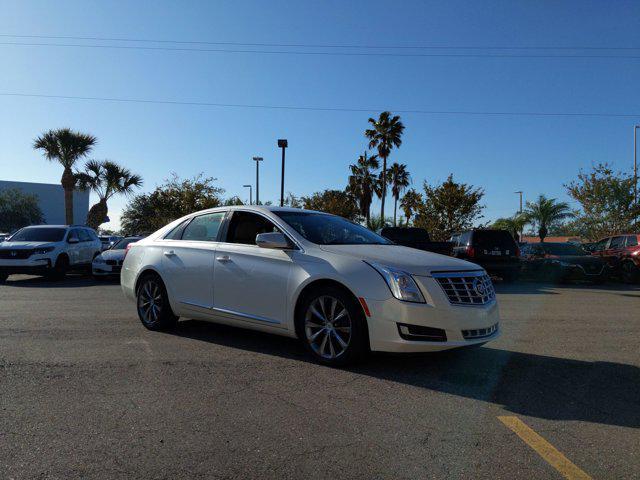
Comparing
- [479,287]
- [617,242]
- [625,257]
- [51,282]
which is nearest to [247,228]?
[479,287]

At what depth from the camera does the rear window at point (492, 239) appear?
1602 cm

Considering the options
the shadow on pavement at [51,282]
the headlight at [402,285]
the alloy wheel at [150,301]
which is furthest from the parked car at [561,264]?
the alloy wheel at [150,301]

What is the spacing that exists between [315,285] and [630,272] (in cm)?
1557

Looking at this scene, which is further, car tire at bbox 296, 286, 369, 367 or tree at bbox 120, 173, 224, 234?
tree at bbox 120, 173, 224, 234

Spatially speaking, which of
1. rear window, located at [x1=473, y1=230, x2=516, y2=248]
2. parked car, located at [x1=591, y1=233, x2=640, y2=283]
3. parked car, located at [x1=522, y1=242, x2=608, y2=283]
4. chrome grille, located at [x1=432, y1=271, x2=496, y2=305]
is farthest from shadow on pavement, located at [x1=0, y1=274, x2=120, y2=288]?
parked car, located at [x1=591, y1=233, x2=640, y2=283]

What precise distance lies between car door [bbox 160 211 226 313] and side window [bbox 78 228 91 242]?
1161cm

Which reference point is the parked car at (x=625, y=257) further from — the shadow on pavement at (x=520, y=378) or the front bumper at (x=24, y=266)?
the front bumper at (x=24, y=266)

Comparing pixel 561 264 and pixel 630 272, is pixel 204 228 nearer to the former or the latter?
pixel 561 264

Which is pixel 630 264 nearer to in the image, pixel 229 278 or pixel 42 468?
pixel 229 278

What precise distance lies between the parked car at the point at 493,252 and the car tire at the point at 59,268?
12.1m

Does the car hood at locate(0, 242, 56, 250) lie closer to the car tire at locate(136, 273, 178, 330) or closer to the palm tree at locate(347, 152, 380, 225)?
the car tire at locate(136, 273, 178, 330)

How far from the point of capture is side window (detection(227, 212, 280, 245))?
611 centimetres

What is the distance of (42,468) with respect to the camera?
2980 mm

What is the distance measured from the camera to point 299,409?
13.1 feet
